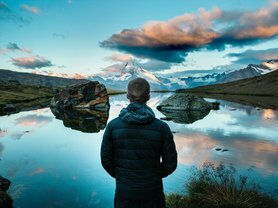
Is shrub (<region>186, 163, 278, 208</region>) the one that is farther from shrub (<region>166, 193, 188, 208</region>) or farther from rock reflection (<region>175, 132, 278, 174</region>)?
rock reflection (<region>175, 132, 278, 174</region>)

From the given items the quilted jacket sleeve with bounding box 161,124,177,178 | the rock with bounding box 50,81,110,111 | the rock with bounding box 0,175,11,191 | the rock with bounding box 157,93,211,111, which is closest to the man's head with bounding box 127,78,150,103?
the quilted jacket sleeve with bounding box 161,124,177,178

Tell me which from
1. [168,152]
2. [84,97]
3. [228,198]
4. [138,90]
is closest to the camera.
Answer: [138,90]

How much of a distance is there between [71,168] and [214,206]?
502 inches

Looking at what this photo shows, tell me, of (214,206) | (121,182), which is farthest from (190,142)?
(121,182)

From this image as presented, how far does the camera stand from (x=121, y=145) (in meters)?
7.25

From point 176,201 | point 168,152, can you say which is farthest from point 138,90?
point 176,201

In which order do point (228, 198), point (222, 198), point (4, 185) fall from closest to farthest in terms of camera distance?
point (228, 198) → point (222, 198) → point (4, 185)

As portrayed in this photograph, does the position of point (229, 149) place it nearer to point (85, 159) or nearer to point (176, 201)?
point (85, 159)

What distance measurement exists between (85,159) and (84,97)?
60.5 metres

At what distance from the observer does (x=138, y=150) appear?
23.6 ft

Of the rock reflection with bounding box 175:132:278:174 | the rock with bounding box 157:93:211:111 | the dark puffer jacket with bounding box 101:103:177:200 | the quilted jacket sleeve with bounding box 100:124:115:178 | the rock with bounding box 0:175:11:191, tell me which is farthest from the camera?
the rock with bounding box 157:93:211:111

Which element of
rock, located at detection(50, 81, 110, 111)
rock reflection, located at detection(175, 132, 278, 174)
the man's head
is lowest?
rock reflection, located at detection(175, 132, 278, 174)

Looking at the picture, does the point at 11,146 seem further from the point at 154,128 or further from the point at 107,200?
the point at 154,128

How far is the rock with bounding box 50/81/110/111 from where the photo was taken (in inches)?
3290
